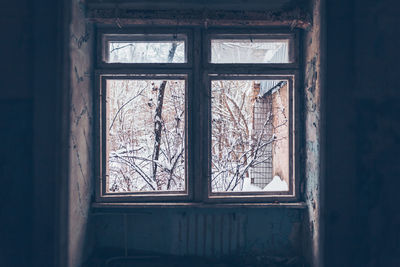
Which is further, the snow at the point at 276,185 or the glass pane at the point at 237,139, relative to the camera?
the snow at the point at 276,185

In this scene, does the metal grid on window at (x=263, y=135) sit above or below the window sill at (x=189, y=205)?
above

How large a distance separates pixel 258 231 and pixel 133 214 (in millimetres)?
1219

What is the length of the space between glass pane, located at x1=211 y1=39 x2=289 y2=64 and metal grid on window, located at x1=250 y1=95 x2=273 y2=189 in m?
0.83

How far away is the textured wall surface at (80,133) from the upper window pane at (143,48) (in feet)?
0.68

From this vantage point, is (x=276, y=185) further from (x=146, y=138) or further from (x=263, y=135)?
(x=146, y=138)

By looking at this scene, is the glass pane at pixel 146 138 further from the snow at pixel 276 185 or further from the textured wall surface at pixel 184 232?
the snow at pixel 276 185

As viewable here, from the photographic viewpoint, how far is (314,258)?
227 centimetres
